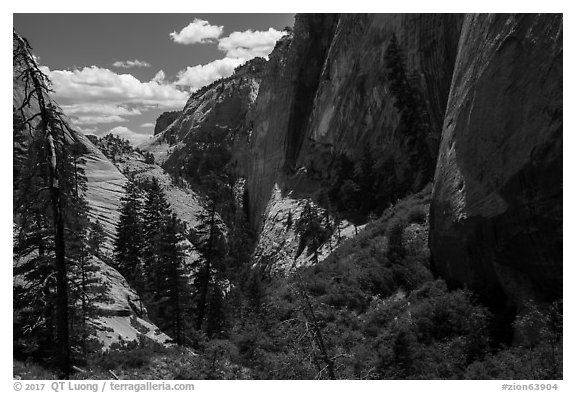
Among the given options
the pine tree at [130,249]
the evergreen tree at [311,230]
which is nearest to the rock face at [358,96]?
the evergreen tree at [311,230]

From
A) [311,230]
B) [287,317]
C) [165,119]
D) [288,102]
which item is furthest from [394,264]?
[165,119]

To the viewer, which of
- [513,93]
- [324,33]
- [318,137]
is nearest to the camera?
[513,93]

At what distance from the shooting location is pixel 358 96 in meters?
44.4

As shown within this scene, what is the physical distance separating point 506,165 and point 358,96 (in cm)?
3288

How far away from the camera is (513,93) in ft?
41.6

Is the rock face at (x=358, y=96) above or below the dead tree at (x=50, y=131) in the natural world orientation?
above

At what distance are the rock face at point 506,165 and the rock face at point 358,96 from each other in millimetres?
23012

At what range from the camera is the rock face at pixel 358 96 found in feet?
130

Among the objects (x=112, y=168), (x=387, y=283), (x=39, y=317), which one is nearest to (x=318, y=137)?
(x=112, y=168)

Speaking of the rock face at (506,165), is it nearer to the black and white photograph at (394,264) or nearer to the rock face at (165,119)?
the black and white photograph at (394,264)

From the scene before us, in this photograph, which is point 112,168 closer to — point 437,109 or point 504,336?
point 437,109
